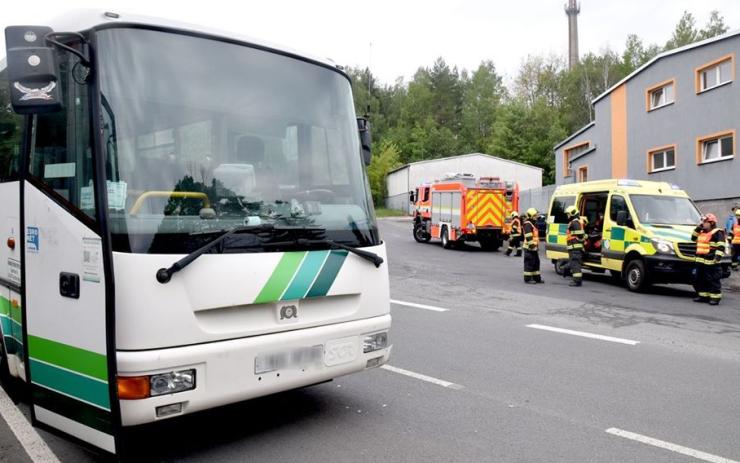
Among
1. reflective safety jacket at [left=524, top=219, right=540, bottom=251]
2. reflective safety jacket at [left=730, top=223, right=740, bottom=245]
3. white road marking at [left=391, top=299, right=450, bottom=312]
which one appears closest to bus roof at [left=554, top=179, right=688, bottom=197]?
reflective safety jacket at [left=524, top=219, right=540, bottom=251]

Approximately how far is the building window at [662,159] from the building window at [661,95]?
1768mm

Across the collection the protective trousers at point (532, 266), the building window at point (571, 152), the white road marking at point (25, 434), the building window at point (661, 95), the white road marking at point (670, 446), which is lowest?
the white road marking at point (670, 446)

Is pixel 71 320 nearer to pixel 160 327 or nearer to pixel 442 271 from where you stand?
pixel 160 327

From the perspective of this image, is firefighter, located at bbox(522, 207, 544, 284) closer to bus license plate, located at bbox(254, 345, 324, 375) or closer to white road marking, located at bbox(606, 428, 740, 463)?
white road marking, located at bbox(606, 428, 740, 463)

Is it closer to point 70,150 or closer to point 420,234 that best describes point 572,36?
point 420,234

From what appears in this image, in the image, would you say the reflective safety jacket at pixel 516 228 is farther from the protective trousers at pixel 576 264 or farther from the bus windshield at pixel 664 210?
the bus windshield at pixel 664 210

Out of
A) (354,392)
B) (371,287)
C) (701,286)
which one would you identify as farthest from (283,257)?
(701,286)

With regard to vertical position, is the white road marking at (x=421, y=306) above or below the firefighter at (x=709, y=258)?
below

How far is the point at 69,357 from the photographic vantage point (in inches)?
150

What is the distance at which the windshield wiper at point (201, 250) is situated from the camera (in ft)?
11.8

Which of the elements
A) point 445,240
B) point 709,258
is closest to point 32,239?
point 709,258

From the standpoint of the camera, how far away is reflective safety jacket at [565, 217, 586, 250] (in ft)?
45.2

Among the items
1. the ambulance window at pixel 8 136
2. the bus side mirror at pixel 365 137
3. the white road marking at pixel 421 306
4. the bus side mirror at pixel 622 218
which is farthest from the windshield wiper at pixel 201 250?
the bus side mirror at pixel 622 218

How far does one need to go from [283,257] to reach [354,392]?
6.58 ft
